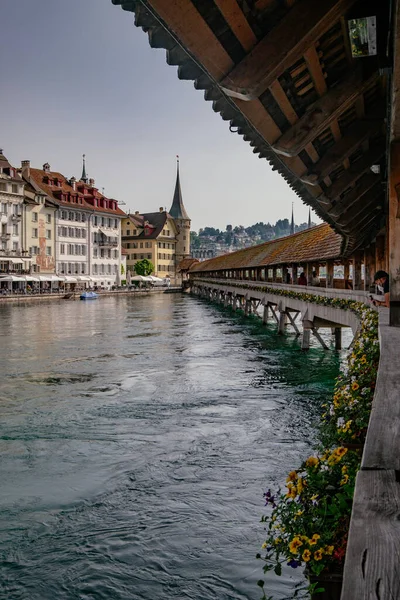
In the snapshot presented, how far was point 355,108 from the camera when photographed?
7.41 metres

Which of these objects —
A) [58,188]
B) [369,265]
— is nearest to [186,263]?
[58,188]

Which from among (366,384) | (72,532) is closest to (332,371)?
(72,532)

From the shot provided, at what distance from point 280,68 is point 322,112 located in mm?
1807

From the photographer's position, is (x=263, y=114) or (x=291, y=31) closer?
(x=291, y=31)

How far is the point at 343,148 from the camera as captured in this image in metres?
8.40

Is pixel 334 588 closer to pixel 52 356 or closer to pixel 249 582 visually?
pixel 249 582

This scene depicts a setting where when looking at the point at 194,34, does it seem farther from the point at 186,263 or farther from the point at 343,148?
the point at 186,263

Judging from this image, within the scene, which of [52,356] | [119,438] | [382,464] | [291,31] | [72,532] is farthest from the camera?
[52,356]

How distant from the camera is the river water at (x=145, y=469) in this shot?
6383 millimetres

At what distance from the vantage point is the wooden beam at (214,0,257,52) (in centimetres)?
360

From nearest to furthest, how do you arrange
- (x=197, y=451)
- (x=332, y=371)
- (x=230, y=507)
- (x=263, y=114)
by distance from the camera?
(x=263, y=114) → (x=230, y=507) → (x=197, y=451) → (x=332, y=371)

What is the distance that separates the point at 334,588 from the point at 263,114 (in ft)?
14.3

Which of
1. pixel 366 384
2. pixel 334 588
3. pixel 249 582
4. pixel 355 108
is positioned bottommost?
pixel 249 582

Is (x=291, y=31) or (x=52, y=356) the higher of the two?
(x=291, y=31)
